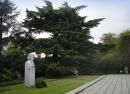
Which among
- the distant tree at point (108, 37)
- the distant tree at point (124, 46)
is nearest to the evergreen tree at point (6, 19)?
the distant tree at point (124, 46)

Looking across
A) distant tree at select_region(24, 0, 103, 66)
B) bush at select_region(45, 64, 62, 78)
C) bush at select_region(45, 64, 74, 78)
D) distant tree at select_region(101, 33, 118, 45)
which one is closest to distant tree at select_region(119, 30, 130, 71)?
distant tree at select_region(101, 33, 118, 45)

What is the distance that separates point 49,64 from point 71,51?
3.60 meters

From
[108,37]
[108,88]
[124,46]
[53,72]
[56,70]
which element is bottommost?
[108,88]

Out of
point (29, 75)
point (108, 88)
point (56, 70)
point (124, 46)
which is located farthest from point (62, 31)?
point (108, 88)

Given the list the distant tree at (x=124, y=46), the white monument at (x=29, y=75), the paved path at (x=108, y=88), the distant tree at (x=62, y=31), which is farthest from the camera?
the distant tree at (x=124, y=46)

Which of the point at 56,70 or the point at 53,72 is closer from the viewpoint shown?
the point at 56,70

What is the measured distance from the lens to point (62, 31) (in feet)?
156

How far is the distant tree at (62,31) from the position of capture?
46469 mm

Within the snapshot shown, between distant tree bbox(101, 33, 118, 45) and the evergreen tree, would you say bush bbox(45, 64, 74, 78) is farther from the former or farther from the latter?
distant tree bbox(101, 33, 118, 45)

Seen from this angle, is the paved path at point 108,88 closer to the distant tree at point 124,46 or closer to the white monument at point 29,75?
the white monument at point 29,75

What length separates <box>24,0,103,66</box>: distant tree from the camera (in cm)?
4647

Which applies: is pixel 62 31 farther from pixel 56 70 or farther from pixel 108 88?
pixel 108 88

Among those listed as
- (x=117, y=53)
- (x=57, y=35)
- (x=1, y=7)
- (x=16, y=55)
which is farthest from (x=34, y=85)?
(x=117, y=53)

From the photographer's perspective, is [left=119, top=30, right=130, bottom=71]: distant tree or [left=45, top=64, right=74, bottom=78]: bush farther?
[left=119, top=30, right=130, bottom=71]: distant tree
